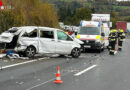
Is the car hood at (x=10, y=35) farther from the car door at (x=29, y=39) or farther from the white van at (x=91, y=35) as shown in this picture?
the white van at (x=91, y=35)

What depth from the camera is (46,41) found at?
17141mm

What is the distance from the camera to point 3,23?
896 inches

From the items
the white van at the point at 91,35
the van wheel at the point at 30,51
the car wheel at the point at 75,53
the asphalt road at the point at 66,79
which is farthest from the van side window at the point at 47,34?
the white van at the point at 91,35

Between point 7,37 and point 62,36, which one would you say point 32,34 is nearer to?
point 7,37

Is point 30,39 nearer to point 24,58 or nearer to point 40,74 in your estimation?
point 24,58

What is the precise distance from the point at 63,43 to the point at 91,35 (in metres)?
5.67

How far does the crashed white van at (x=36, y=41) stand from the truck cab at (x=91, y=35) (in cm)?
464

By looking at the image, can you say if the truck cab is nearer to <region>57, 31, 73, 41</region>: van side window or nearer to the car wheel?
the car wheel

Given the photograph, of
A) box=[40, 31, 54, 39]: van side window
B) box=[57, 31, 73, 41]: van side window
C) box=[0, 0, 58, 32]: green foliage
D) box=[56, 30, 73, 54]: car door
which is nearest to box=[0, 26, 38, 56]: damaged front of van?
box=[40, 31, 54, 39]: van side window

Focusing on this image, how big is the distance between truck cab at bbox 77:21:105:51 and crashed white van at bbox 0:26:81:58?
4636mm

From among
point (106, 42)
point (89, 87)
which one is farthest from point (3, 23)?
point (89, 87)

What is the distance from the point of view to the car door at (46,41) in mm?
17016

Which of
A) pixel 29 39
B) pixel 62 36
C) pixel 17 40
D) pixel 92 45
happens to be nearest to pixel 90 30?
pixel 92 45

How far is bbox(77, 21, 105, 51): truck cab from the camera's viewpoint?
74.3 ft
